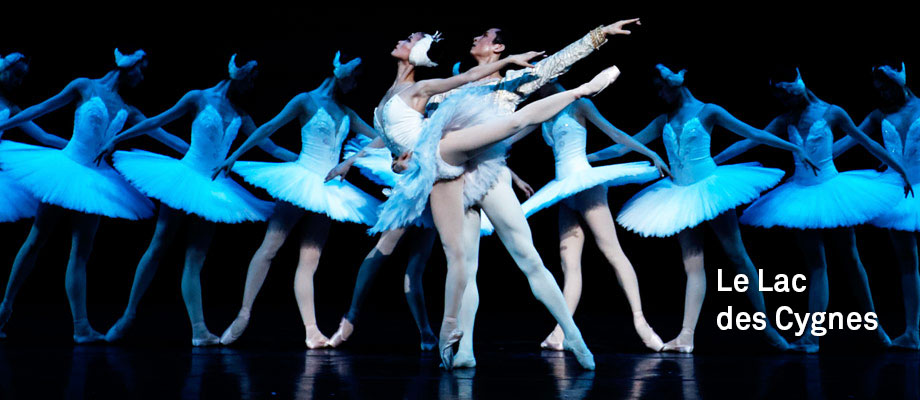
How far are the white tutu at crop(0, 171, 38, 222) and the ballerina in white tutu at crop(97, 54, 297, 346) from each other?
608 millimetres

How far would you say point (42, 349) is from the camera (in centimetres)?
404

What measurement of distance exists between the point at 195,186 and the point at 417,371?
152 cm

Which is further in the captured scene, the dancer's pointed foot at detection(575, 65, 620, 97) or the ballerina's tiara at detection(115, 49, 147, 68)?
the ballerina's tiara at detection(115, 49, 147, 68)

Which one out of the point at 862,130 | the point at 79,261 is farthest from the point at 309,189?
the point at 862,130

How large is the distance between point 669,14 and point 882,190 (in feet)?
6.27

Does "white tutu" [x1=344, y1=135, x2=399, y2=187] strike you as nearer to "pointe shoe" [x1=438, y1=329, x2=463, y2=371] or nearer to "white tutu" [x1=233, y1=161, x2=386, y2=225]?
"white tutu" [x1=233, y1=161, x2=386, y2=225]

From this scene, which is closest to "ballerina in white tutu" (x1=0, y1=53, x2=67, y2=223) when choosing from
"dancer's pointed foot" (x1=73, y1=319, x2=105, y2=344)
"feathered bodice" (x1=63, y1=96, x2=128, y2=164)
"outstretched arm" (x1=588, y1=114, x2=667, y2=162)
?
"feathered bodice" (x1=63, y1=96, x2=128, y2=164)

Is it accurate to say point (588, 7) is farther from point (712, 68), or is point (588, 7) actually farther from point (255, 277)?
point (255, 277)

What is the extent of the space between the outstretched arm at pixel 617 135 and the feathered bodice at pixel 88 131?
2095mm

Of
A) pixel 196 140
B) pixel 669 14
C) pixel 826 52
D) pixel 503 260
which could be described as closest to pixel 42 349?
pixel 196 140

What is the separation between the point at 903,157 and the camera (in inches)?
186

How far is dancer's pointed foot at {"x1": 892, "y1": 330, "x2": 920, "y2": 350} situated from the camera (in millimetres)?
4504

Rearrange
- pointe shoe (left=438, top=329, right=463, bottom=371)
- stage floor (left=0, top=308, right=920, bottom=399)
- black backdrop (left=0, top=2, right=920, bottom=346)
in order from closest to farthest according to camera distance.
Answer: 1. stage floor (left=0, top=308, right=920, bottom=399)
2. pointe shoe (left=438, top=329, right=463, bottom=371)
3. black backdrop (left=0, top=2, right=920, bottom=346)

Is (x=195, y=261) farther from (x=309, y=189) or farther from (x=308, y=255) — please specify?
(x=309, y=189)
